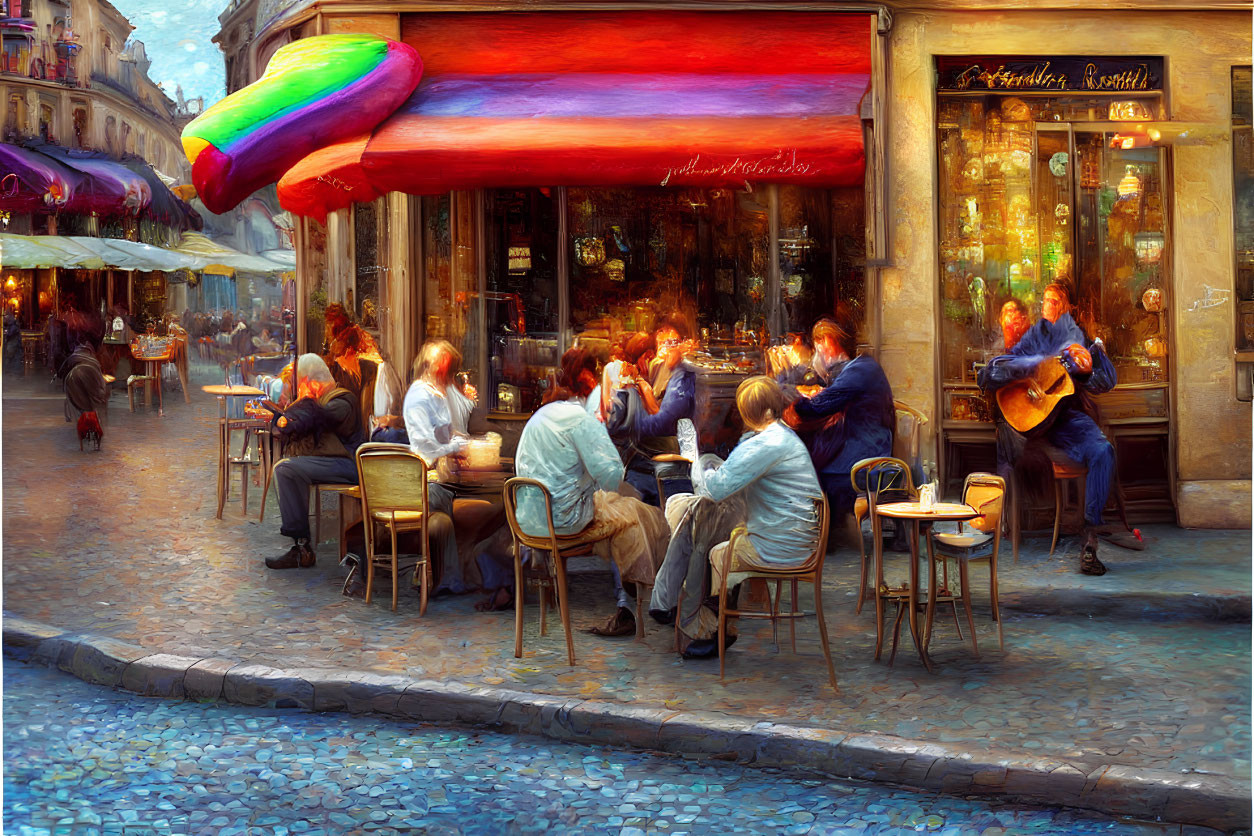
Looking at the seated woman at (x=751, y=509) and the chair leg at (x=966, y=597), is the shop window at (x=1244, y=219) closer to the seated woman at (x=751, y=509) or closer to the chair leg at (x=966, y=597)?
the chair leg at (x=966, y=597)

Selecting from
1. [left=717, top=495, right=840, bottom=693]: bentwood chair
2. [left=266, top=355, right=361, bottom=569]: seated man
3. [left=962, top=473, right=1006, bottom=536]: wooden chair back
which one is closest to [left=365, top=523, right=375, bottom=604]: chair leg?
[left=266, top=355, right=361, bottom=569]: seated man

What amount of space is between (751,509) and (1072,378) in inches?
130

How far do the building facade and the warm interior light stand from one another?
625 cm

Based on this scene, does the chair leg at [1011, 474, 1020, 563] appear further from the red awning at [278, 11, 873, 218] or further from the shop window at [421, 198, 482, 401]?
the shop window at [421, 198, 482, 401]

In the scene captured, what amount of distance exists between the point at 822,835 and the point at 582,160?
4.85 metres

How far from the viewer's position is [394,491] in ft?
21.2

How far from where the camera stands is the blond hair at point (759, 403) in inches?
211

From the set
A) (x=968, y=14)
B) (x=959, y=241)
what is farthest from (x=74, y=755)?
(x=968, y=14)

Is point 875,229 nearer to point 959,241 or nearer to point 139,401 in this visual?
point 959,241

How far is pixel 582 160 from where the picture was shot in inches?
299

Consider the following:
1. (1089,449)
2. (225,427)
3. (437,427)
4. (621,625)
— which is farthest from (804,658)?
(225,427)

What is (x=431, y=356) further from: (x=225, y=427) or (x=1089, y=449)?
(x=1089, y=449)

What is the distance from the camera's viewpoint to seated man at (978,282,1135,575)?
7438mm

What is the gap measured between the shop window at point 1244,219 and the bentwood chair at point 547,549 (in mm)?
4573
